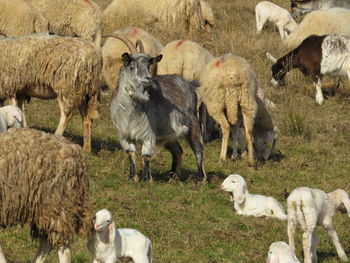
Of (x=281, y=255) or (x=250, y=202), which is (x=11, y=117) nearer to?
(x=250, y=202)

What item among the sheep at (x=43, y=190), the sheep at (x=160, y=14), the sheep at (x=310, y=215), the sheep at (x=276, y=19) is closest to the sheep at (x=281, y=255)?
the sheep at (x=310, y=215)

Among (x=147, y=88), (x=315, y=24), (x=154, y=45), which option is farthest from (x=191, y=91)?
(x=315, y=24)

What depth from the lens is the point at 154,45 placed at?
1694cm

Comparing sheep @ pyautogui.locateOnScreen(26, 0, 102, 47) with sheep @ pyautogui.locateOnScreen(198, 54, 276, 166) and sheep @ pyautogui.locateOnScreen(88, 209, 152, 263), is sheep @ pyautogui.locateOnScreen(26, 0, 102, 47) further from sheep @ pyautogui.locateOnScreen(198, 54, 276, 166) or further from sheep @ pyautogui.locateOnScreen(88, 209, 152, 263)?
sheep @ pyautogui.locateOnScreen(88, 209, 152, 263)

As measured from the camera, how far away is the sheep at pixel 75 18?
19578 millimetres

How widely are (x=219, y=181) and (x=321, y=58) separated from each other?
5.89 m

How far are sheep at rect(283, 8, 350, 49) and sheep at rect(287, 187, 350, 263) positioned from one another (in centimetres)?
1145

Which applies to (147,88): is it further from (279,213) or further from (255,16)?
(255,16)

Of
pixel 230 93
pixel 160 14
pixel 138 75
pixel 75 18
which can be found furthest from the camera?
pixel 160 14

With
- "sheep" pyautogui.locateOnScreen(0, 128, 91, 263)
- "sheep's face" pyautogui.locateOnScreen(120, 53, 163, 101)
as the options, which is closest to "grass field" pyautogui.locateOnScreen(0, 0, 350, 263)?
"sheep" pyautogui.locateOnScreen(0, 128, 91, 263)

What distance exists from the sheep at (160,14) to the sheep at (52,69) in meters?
7.79

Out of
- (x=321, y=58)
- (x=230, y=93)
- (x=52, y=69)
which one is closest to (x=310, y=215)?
(x=230, y=93)

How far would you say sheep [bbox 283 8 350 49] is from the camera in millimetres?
21391

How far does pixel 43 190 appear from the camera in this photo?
8.72m
